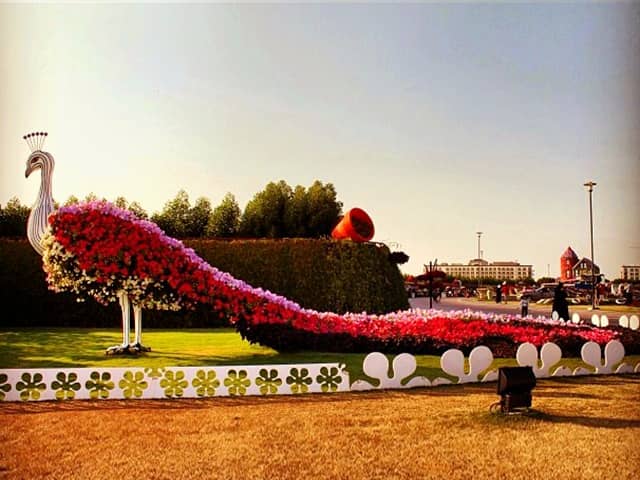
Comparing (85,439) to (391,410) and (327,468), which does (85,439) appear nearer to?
(327,468)

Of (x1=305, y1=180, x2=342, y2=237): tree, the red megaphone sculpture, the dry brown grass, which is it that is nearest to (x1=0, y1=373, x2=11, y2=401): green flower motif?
the dry brown grass

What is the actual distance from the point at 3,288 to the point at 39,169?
6.35 m

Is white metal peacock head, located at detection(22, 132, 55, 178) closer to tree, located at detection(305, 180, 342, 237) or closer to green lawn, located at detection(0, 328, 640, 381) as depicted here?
green lawn, located at detection(0, 328, 640, 381)

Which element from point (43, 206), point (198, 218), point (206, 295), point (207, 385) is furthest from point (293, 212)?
point (207, 385)

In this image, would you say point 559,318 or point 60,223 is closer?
point 60,223

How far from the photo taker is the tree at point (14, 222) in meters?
14.0

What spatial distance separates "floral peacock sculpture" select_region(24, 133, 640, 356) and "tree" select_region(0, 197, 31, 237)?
7.10 meters

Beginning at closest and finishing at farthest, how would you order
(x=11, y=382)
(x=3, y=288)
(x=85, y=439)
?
(x=85, y=439)
(x=11, y=382)
(x=3, y=288)

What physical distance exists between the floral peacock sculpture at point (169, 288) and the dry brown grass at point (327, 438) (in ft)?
→ 6.27

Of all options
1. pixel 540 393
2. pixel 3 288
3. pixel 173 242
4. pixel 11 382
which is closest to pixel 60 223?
pixel 173 242

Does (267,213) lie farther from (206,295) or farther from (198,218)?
(206,295)

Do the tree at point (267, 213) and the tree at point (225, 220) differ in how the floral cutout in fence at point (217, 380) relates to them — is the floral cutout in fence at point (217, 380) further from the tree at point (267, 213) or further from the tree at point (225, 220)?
the tree at point (225, 220)

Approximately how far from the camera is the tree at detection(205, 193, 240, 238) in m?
16.3

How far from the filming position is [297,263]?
13273 mm
